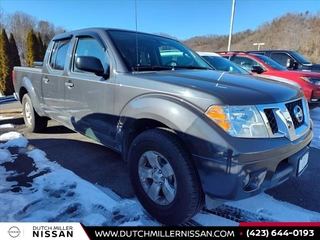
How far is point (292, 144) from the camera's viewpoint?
1.86 meters

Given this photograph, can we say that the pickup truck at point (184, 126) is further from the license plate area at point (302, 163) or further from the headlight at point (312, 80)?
the headlight at point (312, 80)

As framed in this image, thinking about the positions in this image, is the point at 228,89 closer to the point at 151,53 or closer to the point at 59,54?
the point at 151,53

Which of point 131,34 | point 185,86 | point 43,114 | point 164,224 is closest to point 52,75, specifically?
point 43,114

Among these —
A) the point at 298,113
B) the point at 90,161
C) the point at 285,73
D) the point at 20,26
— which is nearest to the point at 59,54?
the point at 90,161

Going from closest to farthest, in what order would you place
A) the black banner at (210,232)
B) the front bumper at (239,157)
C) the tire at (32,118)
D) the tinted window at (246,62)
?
1. the front bumper at (239,157)
2. the black banner at (210,232)
3. the tire at (32,118)
4. the tinted window at (246,62)

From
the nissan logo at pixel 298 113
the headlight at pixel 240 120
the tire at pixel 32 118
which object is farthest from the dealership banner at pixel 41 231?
the tire at pixel 32 118

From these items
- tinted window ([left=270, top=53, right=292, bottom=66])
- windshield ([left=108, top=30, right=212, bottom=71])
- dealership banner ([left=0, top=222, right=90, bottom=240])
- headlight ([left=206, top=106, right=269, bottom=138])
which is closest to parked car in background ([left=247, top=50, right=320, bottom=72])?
tinted window ([left=270, top=53, right=292, bottom=66])

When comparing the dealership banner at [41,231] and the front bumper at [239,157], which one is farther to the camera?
the dealership banner at [41,231]

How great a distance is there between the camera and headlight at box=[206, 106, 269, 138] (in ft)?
5.53

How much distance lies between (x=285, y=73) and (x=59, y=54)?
585 centimetres

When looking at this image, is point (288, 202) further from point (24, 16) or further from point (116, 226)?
point (24, 16)

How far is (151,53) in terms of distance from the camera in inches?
119

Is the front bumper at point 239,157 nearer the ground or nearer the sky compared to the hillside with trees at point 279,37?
nearer the ground

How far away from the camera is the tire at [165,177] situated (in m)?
1.82
